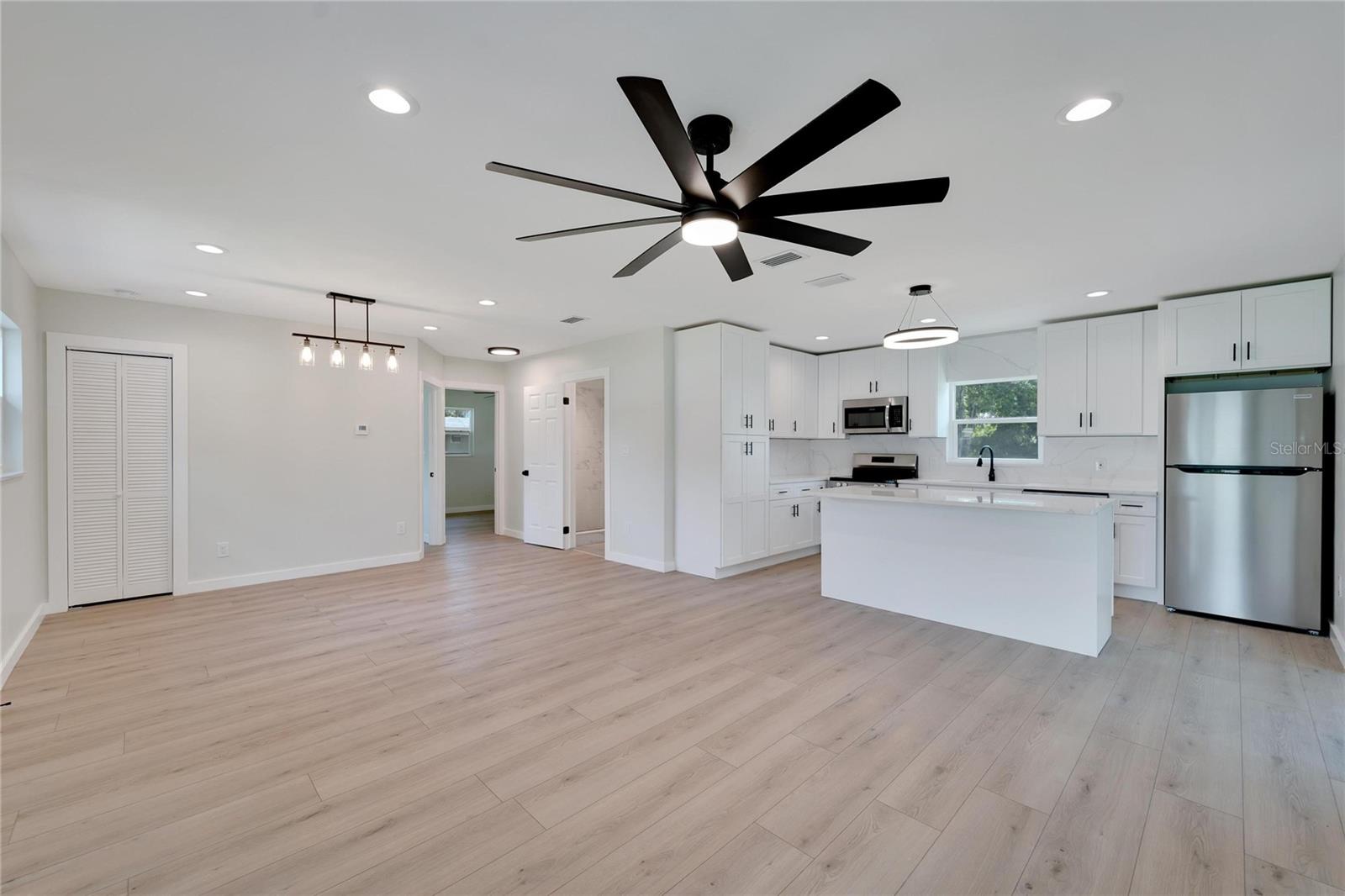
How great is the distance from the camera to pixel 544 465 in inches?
283

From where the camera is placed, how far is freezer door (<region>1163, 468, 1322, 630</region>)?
3732 millimetres

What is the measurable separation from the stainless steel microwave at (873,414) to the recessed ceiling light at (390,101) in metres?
5.56

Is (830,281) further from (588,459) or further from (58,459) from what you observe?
(58,459)

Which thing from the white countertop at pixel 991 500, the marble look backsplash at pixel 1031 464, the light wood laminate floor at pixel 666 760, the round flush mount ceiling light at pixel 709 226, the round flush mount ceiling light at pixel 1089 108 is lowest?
the light wood laminate floor at pixel 666 760

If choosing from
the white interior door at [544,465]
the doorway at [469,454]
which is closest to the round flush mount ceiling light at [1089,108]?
the white interior door at [544,465]

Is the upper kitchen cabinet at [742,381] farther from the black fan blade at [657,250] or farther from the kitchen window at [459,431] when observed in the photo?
the kitchen window at [459,431]

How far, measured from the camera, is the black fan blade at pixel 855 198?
5.96 ft

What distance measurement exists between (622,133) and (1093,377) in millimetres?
4993

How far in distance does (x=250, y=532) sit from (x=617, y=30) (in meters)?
5.51

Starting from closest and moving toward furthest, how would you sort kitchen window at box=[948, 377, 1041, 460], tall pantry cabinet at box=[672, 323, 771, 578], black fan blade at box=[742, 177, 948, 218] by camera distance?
black fan blade at box=[742, 177, 948, 218] < tall pantry cabinet at box=[672, 323, 771, 578] < kitchen window at box=[948, 377, 1041, 460]

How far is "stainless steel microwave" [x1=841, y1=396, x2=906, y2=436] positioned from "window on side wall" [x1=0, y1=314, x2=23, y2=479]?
719cm

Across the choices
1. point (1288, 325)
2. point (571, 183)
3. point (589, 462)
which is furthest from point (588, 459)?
point (1288, 325)

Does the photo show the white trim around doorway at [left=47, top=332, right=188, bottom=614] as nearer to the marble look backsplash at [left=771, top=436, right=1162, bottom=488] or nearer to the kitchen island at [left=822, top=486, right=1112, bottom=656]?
the kitchen island at [left=822, top=486, right=1112, bottom=656]

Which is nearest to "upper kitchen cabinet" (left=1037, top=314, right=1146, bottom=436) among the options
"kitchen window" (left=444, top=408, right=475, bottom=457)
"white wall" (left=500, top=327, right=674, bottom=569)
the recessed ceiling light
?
"white wall" (left=500, top=327, right=674, bottom=569)
